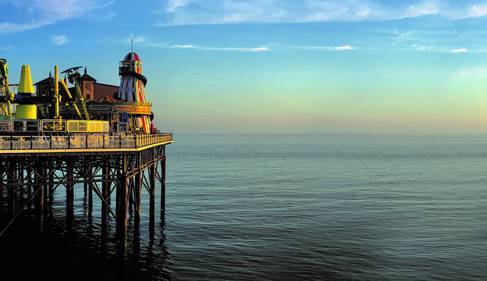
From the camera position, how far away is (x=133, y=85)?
222ft

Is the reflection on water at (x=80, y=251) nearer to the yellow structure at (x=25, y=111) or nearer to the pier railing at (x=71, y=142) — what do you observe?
the pier railing at (x=71, y=142)

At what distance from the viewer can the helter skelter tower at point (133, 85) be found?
2633 inches

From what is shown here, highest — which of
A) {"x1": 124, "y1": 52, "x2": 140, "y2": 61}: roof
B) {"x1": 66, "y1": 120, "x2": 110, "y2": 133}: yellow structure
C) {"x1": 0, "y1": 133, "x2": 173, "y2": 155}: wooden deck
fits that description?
{"x1": 124, "y1": 52, "x2": 140, "y2": 61}: roof

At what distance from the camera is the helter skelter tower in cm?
6688

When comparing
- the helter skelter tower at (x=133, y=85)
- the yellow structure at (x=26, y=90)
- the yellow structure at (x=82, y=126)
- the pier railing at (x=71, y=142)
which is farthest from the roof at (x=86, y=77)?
the pier railing at (x=71, y=142)

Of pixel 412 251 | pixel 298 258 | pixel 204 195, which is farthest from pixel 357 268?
pixel 204 195

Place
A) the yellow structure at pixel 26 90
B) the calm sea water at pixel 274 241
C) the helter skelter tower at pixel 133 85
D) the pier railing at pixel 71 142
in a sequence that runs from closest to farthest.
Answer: the pier railing at pixel 71 142 < the calm sea water at pixel 274 241 < the yellow structure at pixel 26 90 < the helter skelter tower at pixel 133 85

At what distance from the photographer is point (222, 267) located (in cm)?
3838

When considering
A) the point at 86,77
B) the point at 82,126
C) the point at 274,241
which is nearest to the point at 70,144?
the point at 82,126

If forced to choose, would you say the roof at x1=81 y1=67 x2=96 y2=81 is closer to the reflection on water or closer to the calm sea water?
the calm sea water

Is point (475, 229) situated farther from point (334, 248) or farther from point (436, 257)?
point (334, 248)

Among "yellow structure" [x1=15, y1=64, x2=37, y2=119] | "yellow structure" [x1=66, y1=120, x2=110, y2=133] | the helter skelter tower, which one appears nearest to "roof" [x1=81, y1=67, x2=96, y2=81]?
the helter skelter tower

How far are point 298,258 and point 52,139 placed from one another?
21357 mm

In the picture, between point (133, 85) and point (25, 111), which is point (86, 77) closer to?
point (133, 85)
